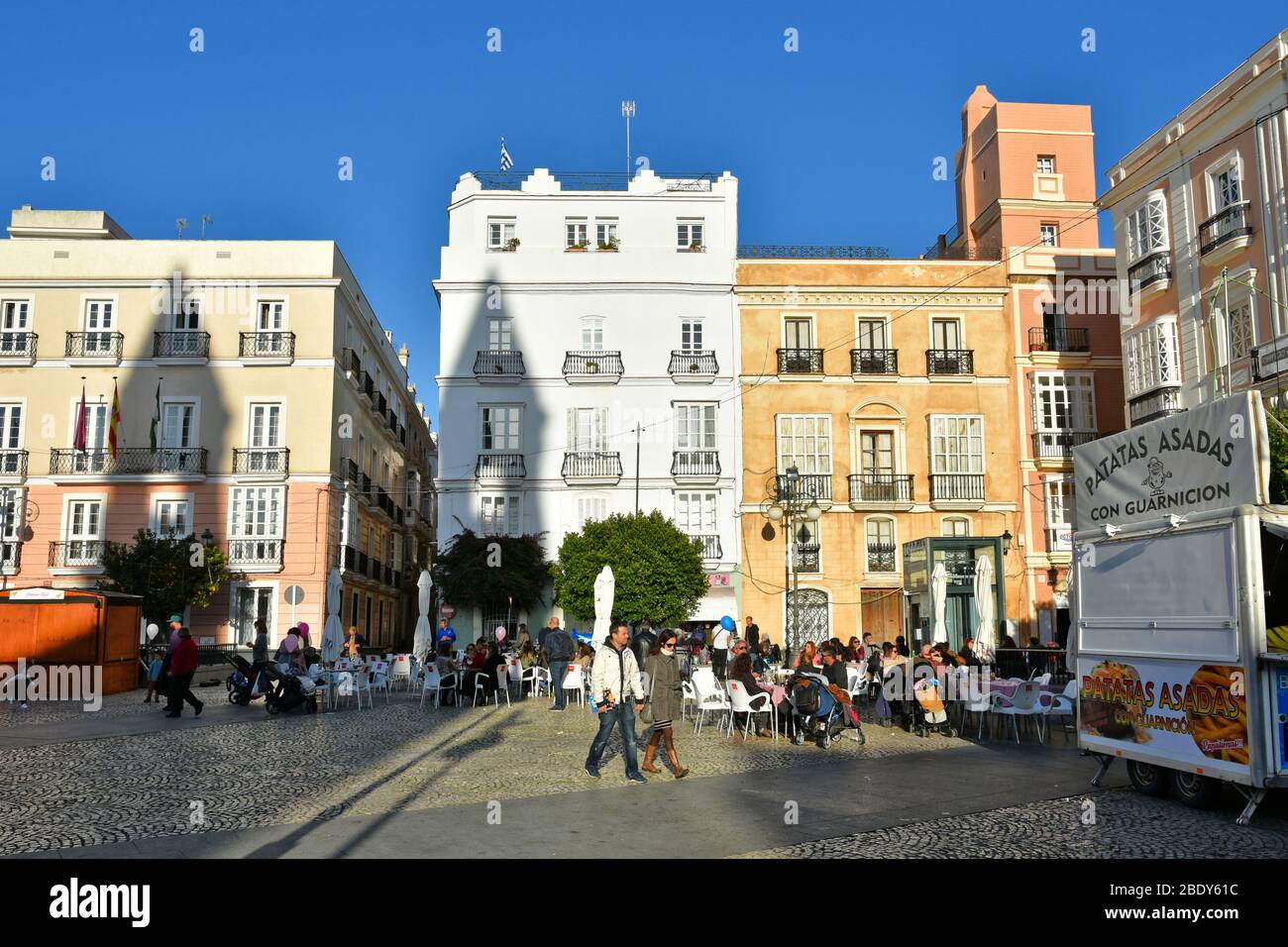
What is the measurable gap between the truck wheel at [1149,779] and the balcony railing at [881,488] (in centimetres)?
2284

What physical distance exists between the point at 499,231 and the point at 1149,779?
29.3 meters

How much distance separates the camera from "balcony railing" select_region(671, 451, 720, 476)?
3347 cm

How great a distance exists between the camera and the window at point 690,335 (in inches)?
1367

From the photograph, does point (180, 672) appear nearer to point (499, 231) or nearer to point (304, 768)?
point (304, 768)

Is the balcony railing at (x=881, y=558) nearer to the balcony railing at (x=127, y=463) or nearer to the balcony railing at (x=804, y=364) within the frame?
the balcony railing at (x=804, y=364)

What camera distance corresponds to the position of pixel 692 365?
3431cm

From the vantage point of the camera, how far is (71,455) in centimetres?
3275

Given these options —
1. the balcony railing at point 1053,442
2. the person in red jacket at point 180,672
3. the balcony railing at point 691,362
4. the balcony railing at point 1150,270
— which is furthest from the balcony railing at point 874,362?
the person in red jacket at point 180,672

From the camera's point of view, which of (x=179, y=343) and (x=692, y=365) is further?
(x=692, y=365)

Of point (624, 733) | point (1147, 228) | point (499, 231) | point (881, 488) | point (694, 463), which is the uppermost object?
point (499, 231)

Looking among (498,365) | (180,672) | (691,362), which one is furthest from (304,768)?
(691,362)

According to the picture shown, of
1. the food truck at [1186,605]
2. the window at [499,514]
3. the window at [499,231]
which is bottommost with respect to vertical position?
the food truck at [1186,605]
